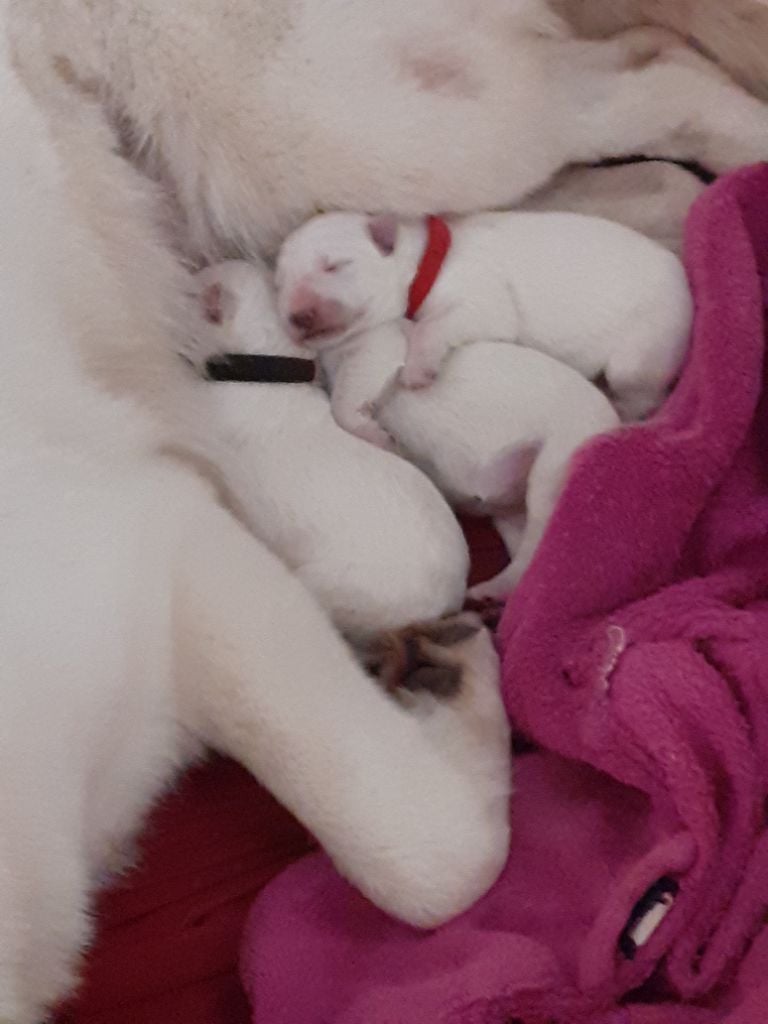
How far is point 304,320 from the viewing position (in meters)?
1.23

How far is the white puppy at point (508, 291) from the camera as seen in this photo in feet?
3.94

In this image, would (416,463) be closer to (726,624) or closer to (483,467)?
(483,467)

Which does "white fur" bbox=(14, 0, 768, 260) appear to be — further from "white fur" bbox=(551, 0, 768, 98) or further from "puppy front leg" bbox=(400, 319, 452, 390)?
"puppy front leg" bbox=(400, 319, 452, 390)

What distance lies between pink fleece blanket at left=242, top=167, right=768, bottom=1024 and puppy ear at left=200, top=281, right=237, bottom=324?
0.44 m

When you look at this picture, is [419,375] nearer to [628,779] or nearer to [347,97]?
[347,97]

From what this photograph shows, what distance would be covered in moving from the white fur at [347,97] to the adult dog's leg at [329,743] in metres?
0.47

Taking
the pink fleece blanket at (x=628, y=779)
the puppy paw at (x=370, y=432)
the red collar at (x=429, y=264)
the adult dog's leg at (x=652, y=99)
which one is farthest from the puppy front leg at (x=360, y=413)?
the adult dog's leg at (x=652, y=99)

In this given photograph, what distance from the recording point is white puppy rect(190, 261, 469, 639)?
1.10 metres

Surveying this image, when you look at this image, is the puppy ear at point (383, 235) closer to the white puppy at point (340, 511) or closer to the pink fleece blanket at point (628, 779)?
the white puppy at point (340, 511)

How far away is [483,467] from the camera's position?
1187mm

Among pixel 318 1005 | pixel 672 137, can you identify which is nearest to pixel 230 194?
pixel 672 137

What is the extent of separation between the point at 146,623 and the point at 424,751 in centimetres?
25

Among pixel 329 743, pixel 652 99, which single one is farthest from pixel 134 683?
pixel 652 99

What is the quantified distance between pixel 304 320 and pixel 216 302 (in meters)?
0.11
